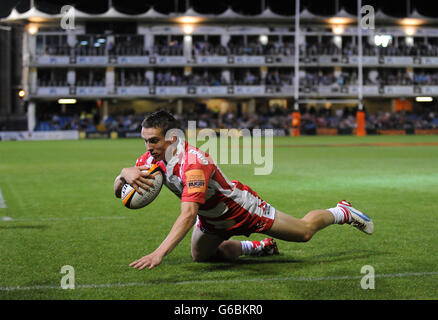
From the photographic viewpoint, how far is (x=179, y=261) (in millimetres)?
6359

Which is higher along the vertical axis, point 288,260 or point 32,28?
point 32,28

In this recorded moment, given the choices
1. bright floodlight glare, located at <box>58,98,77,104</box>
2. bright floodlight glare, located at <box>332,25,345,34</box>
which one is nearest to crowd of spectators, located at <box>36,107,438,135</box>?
bright floodlight glare, located at <box>58,98,77,104</box>

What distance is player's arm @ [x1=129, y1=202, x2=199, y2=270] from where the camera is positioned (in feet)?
15.3

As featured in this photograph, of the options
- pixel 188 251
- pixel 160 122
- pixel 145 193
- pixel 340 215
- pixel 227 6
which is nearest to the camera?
pixel 160 122

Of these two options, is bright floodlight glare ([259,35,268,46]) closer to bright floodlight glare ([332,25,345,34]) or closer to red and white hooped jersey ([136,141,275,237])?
bright floodlight glare ([332,25,345,34])

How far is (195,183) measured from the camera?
5070 mm

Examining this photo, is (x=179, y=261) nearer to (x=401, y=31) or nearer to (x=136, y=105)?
(x=136, y=105)

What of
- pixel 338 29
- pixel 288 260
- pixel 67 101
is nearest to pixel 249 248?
pixel 288 260

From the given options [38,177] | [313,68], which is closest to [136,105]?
[313,68]

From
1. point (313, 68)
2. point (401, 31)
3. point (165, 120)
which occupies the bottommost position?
point (165, 120)

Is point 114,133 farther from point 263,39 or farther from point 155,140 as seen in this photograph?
point 155,140

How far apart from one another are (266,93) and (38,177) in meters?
46.2

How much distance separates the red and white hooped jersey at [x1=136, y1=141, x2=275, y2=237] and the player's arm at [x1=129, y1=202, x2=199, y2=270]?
0.09m

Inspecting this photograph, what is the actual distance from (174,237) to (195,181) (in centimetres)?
52
